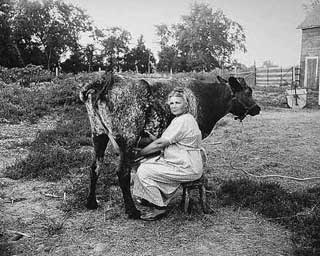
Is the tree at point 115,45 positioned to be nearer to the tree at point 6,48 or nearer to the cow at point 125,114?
the tree at point 6,48

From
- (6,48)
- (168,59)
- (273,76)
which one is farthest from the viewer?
(168,59)

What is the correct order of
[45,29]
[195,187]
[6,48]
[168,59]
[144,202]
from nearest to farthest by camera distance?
1. [195,187]
2. [144,202]
3. [6,48]
4. [45,29]
5. [168,59]

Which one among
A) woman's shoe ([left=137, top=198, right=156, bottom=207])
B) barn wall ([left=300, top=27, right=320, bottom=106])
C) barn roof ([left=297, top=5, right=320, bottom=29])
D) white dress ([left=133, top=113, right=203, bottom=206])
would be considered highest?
barn roof ([left=297, top=5, right=320, bottom=29])

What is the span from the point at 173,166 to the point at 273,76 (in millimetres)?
29148

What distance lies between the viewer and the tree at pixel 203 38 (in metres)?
64.8

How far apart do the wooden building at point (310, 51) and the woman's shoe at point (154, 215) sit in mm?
25422

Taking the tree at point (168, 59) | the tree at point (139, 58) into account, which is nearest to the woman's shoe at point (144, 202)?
the tree at point (139, 58)

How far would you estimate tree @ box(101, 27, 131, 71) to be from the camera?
5512cm

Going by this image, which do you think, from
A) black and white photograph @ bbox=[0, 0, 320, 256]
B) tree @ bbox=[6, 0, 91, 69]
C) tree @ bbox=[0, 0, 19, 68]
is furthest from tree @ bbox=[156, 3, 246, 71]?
black and white photograph @ bbox=[0, 0, 320, 256]

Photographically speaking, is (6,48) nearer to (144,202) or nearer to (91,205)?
(91,205)

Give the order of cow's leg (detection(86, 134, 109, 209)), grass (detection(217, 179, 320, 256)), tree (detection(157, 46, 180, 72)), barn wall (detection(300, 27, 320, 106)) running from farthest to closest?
tree (detection(157, 46, 180, 72)) < barn wall (detection(300, 27, 320, 106)) < cow's leg (detection(86, 134, 109, 209)) < grass (detection(217, 179, 320, 256))

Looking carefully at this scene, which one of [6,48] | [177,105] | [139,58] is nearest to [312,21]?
[177,105]

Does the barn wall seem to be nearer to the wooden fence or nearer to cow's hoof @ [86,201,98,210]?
the wooden fence

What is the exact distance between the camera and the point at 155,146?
5113mm
